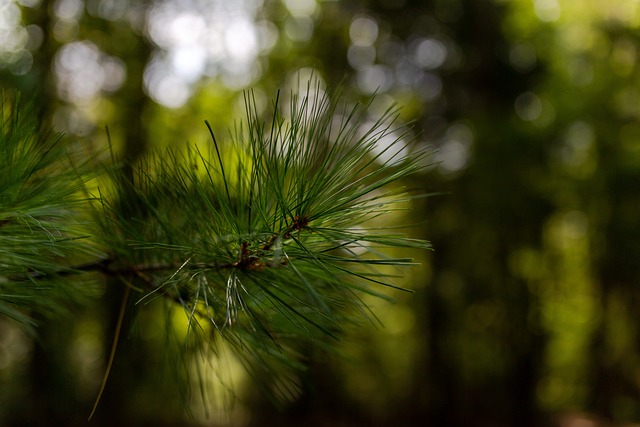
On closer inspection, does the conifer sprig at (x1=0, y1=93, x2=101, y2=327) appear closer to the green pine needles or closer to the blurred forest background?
the green pine needles

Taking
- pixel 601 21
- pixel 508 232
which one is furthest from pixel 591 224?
pixel 601 21

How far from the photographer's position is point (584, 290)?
493cm

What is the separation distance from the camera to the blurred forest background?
402 cm

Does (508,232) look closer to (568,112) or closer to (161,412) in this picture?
(568,112)

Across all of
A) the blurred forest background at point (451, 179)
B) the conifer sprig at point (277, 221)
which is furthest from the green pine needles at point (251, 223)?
the blurred forest background at point (451, 179)

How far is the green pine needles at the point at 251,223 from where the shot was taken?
1.93 ft

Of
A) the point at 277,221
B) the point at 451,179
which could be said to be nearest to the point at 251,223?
the point at 277,221

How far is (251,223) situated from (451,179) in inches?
163

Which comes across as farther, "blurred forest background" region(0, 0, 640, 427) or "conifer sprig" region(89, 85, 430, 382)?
"blurred forest background" region(0, 0, 640, 427)

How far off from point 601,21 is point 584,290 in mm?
2343

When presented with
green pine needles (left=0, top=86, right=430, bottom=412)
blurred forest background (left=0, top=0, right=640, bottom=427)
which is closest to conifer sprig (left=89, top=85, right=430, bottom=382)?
green pine needles (left=0, top=86, right=430, bottom=412)

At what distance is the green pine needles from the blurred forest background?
133 inches

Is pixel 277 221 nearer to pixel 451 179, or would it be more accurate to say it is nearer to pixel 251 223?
pixel 251 223

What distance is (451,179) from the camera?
462 cm
